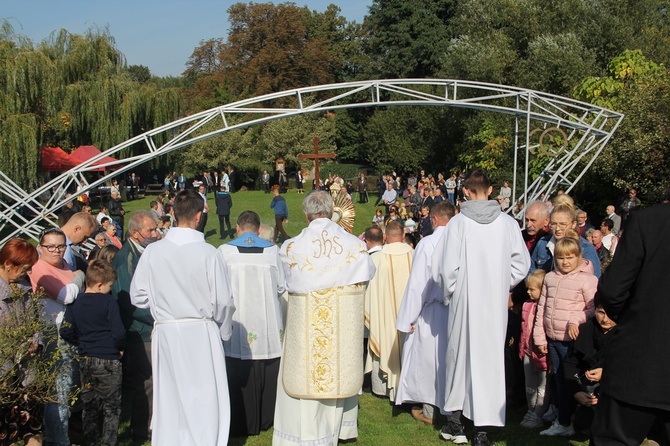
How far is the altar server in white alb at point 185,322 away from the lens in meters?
5.38

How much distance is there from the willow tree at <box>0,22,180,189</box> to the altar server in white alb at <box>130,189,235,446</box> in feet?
59.3

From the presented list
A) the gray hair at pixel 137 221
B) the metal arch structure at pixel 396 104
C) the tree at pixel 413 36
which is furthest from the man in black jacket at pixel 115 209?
the tree at pixel 413 36

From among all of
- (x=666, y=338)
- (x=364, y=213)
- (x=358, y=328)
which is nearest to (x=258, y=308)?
(x=358, y=328)

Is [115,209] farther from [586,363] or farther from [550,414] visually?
[586,363]

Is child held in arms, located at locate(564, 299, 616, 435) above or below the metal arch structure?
below

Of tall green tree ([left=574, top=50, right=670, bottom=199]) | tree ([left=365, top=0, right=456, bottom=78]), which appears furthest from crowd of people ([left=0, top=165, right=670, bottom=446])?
tree ([left=365, top=0, right=456, bottom=78])

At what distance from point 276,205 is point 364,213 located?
9.70m

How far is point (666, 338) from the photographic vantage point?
3922 mm

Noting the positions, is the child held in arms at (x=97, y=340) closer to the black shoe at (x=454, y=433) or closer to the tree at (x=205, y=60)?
the black shoe at (x=454, y=433)

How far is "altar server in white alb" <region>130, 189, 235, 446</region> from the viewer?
17.6ft

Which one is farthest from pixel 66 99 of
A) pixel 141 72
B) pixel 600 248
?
pixel 141 72

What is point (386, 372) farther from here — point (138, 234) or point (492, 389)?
point (138, 234)

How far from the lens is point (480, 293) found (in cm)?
604

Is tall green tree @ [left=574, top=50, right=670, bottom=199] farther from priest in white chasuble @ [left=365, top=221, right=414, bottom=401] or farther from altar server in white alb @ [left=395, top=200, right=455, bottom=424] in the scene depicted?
altar server in white alb @ [left=395, top=200, right=455, bottom=424]
